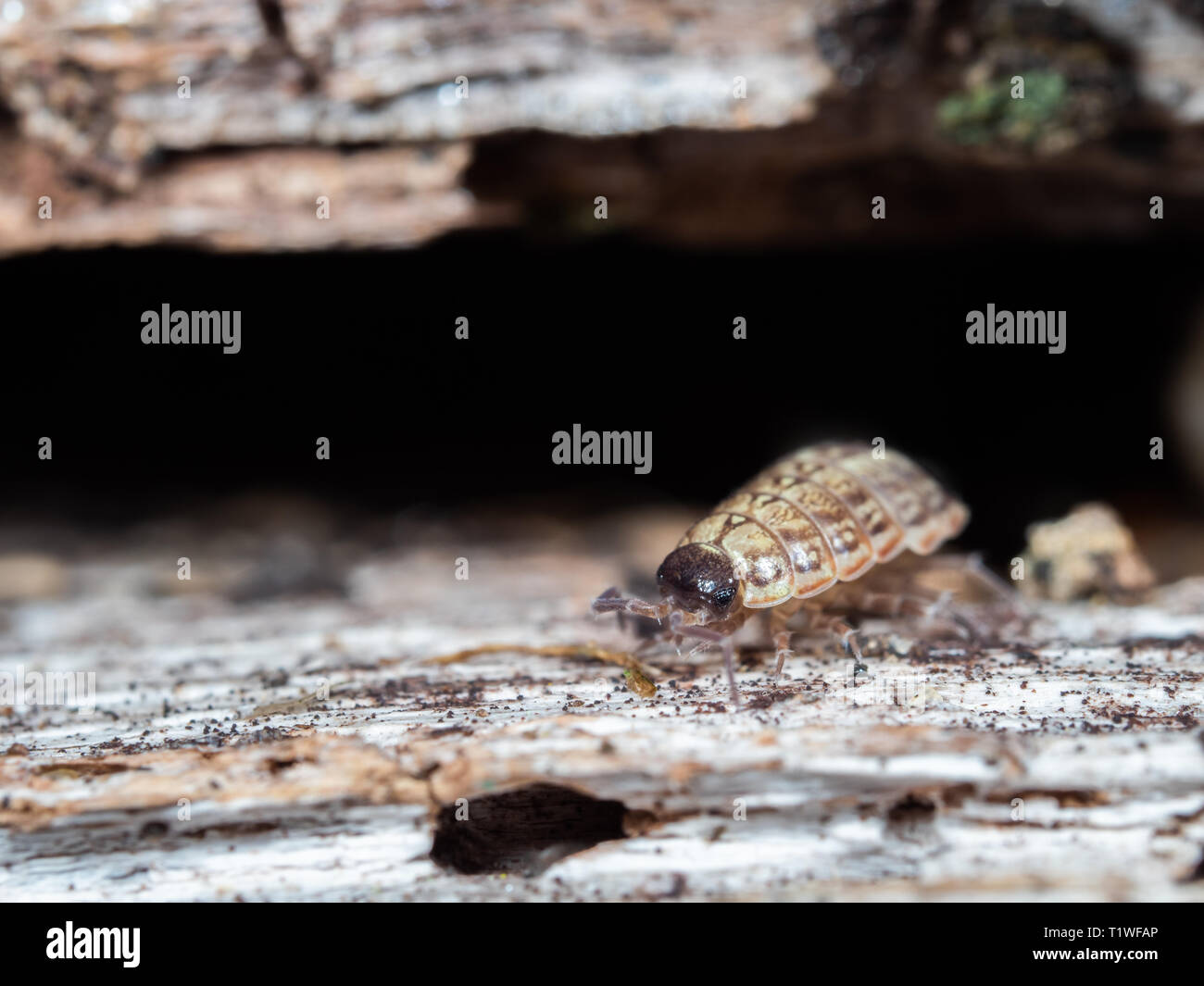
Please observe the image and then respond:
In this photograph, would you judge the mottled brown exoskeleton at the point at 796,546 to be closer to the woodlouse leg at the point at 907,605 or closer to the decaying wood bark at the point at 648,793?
the woodlouse leg at the point at 907,605

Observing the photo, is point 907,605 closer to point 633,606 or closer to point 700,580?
point 700,580

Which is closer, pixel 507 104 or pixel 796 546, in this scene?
pixel 796 546

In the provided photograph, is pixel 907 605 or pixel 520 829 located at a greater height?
pixel 907 605

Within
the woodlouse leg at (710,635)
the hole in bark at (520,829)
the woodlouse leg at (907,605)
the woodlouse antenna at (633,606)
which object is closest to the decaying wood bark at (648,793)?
the hole in bark at (520,829)

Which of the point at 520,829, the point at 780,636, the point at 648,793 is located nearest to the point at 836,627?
the point at 780,636

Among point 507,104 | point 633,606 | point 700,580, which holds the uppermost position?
point 507,104

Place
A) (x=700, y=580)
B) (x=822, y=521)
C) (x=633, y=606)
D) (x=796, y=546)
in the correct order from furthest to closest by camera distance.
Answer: (x=822, y=521) → (x=796, y=546) → (x=633, y=606) → (x=700, y=580)
